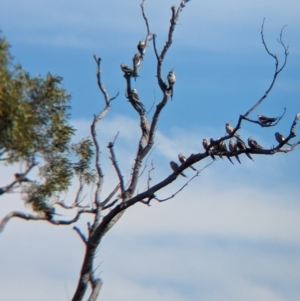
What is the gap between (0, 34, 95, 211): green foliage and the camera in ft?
36.2

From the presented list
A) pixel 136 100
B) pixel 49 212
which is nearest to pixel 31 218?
pixel 49 212

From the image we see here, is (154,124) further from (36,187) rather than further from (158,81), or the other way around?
(36,187)

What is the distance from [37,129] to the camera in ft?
38.4

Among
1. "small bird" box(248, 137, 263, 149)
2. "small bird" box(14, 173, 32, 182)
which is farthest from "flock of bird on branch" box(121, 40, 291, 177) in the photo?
"small bird" box(14, 173, 32, 182)

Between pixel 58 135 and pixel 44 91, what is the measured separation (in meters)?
0.75

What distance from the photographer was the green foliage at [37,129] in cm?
1103

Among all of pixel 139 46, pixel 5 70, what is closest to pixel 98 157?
pixel 139 46

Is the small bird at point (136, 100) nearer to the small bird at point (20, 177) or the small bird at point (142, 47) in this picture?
the small bird at point (142, 47)

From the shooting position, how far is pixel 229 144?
16.5 m

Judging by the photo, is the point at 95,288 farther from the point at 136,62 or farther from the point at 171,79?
the point at 136,62

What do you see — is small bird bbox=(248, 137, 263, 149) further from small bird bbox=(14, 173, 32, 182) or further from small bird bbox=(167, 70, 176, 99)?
small bird bbox=(14, 173, 32, 182)

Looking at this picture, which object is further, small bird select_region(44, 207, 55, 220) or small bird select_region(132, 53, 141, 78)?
small bird select_region(132, 53, 141, 78)

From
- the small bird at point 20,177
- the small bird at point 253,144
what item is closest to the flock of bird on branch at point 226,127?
the small bird at point 253,144

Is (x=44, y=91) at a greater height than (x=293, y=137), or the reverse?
(x=293, y=137)
